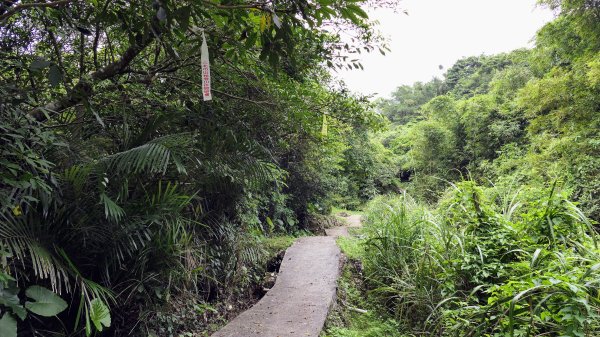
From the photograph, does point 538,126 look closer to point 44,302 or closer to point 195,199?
point 195,199

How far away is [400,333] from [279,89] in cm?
249

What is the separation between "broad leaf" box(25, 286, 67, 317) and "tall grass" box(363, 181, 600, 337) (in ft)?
7.70

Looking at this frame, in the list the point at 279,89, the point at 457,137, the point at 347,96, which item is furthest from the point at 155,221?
the point at 457,137

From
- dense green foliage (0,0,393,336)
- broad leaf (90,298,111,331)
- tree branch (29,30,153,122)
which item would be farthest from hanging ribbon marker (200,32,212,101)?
broad leaf (90,298,111,331)

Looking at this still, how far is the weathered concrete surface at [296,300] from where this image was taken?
3215 mm

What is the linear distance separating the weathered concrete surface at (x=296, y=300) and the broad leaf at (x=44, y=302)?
1441mm

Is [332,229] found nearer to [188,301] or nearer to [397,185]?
[188,301]

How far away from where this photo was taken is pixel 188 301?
3.37 meters

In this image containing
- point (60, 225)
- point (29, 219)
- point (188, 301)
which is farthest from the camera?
point (188, 301)

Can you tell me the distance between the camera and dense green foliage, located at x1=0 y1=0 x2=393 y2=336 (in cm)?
183

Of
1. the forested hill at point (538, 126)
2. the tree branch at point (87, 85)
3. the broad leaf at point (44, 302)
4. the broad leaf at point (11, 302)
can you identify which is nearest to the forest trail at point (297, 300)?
the broad leaf at point (44, 302)

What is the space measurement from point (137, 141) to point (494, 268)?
2.85 meters

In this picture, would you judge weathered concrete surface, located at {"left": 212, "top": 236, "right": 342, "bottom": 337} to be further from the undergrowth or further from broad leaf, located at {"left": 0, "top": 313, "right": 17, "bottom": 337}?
broad leaf, located at {"left": 0, "top": 313, "right": 17, "bottom": 337}

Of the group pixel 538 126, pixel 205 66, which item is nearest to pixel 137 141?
pixel 205 66
